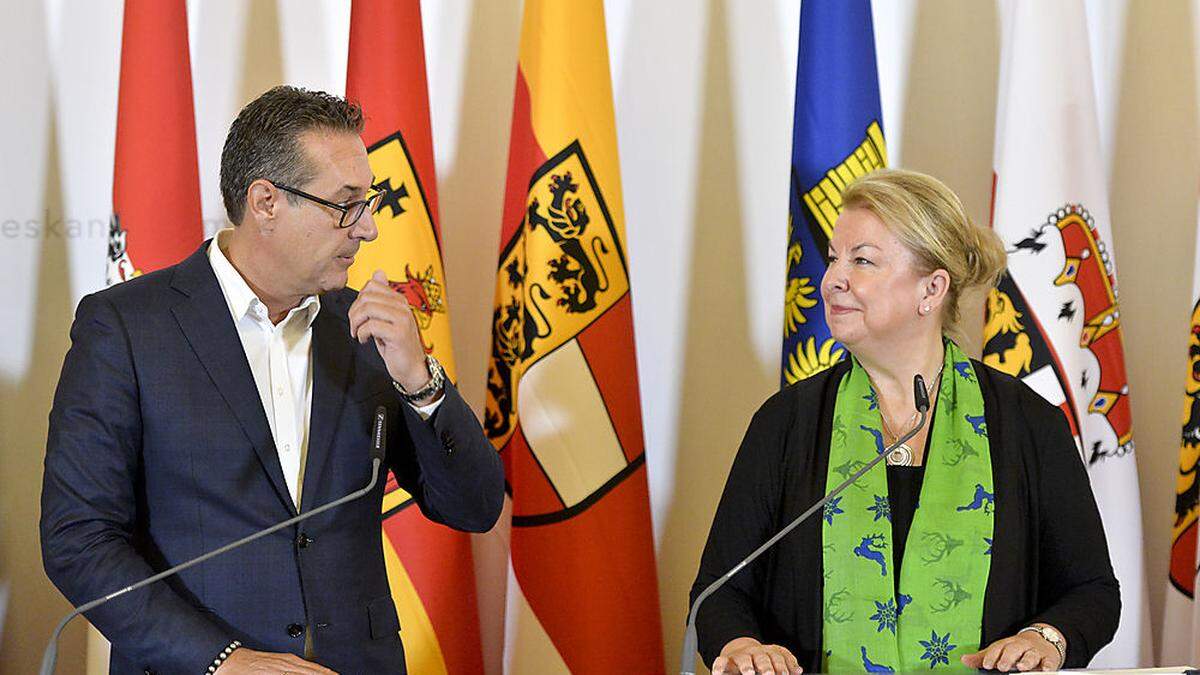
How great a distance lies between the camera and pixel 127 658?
211cm

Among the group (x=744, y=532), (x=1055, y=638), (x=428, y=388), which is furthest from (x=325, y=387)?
(x=1055, y=638)

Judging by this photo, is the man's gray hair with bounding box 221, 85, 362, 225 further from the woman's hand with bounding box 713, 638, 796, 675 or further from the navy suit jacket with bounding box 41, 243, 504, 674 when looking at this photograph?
the woman's hand with bounding box 713, 638, 796, 675

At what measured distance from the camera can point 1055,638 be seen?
2.24 m

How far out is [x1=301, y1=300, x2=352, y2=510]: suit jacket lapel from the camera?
2170mm

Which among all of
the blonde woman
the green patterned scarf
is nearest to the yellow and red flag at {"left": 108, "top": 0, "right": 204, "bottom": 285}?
the blonde woman

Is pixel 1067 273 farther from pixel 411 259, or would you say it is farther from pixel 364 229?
pixel 364 229

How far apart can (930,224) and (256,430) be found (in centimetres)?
123

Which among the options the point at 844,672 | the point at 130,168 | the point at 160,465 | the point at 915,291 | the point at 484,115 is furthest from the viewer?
the point at 484,115

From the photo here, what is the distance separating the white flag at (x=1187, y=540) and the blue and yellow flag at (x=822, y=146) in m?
0.86

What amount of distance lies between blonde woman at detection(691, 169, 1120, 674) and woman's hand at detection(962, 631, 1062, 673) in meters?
0.02

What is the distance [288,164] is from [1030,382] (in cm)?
195

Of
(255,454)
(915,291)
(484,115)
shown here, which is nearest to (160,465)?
(255,454)

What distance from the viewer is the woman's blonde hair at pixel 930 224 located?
97.8 inches

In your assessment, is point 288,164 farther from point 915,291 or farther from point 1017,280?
point 1017,280
